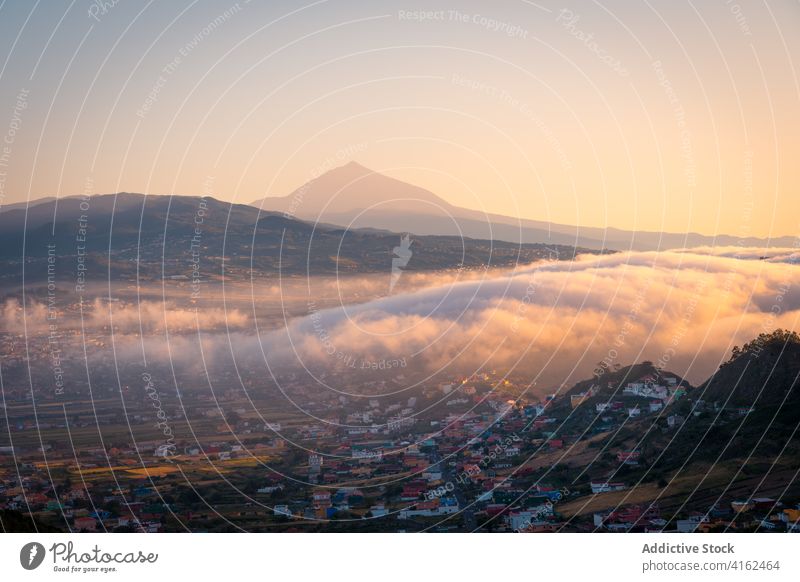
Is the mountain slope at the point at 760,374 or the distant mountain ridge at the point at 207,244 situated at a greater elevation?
the distant mountain ridge at the point at 207,244

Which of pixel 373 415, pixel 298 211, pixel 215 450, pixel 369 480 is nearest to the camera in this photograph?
pixel 369 480

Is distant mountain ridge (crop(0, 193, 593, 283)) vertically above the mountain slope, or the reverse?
distant mountain ridge (crop(0, 193, 593, 283))

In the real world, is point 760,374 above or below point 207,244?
below

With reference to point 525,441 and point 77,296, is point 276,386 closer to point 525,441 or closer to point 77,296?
point 525,441

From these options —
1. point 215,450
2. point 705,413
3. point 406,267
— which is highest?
point 406,267

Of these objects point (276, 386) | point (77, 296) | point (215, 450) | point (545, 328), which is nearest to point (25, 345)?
point (77, 296)

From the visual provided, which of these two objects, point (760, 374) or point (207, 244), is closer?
point (760, 374)

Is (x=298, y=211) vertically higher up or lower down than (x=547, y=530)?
higher up

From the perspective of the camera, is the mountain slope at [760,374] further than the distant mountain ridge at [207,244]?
No

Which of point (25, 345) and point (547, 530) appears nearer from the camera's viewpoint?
point (547, 530)

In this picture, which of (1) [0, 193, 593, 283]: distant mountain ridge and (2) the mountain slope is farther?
(1) [0, 193, 593, 283]: distant mountain ridge

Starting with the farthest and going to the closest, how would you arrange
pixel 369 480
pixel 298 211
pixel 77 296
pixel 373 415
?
1. pixel 298 211
2. pixel 77 296
3. pixel 373 415
4. pixel 369 480
